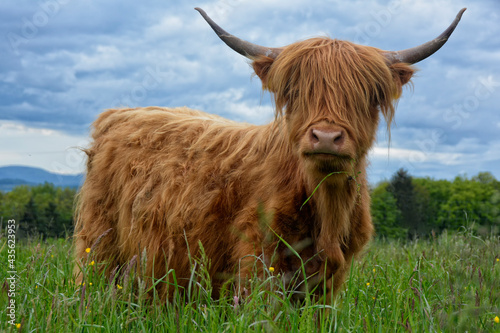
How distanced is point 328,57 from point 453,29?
1232mm

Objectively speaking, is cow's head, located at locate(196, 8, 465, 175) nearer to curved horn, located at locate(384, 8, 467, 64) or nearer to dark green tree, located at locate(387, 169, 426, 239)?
curved horn, located at locate(384, 8, 467, 64)

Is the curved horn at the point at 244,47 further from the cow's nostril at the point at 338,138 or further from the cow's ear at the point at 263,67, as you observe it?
the cow's nostril at the point at 338,138

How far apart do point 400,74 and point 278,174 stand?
123 centimetres

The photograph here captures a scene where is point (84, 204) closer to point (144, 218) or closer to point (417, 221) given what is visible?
point (144, 218)

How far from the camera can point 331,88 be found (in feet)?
10.1

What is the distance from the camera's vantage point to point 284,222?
10.3ft

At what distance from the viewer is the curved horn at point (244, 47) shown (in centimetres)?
365

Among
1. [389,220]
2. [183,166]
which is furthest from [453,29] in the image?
[389,220]

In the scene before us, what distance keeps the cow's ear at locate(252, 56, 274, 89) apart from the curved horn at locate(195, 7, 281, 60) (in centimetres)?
5

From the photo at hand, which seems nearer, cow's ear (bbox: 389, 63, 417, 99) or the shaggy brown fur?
the shaggy brown fur

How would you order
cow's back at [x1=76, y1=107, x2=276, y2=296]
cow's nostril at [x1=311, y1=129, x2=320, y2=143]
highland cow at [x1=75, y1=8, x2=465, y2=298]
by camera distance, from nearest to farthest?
cow's nostril at [x1=311, y1=129, x2=320, y2=143]
highland cow at [x1=75, y1=8, x2=465, y2=298]
cow's back at [x1=76, y1=107, x2=276, y2=296]

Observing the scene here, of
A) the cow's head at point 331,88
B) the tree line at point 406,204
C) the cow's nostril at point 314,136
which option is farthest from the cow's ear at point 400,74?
the tree line at point 406,204

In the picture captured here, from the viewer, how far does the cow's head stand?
9.33 feet

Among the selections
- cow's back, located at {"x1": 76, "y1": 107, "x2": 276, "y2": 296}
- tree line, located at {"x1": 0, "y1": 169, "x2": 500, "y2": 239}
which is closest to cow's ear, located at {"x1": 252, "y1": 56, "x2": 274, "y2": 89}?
cow's back, located at {"x1": 76, "y1": 107, "x2": 276, "y2": 296}
